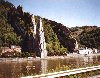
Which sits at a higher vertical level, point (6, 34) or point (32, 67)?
point (6, 34)

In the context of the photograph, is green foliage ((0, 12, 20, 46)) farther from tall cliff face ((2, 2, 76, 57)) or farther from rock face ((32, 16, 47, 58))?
rock face ((32, 16, 47, 58))

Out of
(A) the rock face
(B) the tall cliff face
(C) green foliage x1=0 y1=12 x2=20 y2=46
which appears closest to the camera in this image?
(C) green foliage x1=0 y1=12 x2=20 y2=46

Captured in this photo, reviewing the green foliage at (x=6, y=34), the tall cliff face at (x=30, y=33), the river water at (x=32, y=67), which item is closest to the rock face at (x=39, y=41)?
the tall cliff face at (x=30, y=33)

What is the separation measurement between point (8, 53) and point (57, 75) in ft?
399

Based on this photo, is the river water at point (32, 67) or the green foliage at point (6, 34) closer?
the river water at point (32, 67)

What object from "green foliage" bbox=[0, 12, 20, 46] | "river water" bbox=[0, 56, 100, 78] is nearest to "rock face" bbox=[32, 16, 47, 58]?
"green foliage" bbox=[0, 12, 20, 46]

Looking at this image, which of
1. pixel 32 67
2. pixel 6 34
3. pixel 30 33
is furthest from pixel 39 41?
pixel 32 67

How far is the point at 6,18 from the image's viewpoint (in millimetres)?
186750

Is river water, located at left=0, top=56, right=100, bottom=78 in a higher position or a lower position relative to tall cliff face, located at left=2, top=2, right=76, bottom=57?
lower

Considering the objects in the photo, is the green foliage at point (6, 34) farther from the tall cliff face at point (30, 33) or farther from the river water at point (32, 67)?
the river water at point (32, 67)

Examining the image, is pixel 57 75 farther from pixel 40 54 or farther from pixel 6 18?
pixel 6 18

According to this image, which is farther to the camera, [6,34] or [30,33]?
[30,33]

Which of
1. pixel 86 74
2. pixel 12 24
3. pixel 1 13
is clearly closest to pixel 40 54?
pixel 12 24

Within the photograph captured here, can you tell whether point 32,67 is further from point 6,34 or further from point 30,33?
point 30,33
